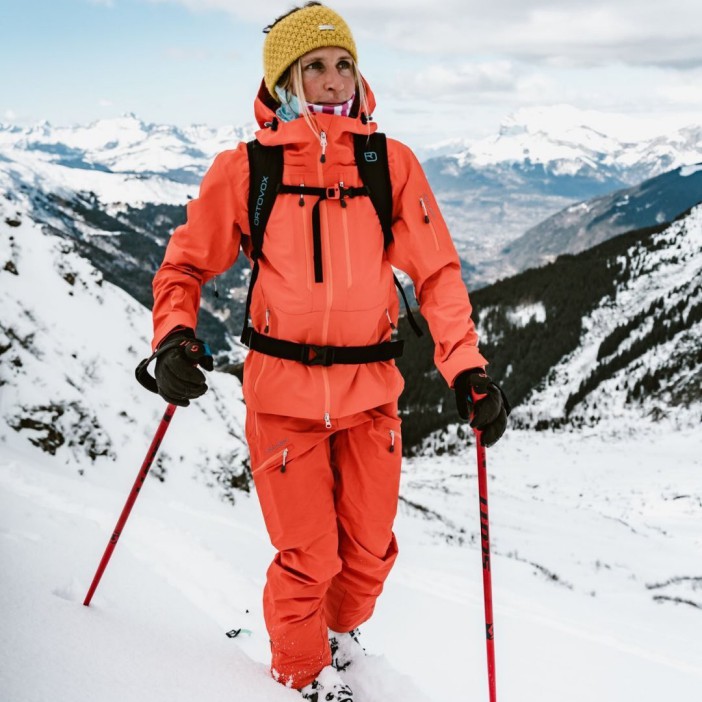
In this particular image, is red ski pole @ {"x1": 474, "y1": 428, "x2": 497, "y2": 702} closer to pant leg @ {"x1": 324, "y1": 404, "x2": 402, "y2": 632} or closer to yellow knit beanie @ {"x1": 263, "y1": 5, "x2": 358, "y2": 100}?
pant leg @ {"x1": 324, "y1": 404, "x2": 402, "y2": 632}

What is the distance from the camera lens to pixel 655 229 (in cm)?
7750

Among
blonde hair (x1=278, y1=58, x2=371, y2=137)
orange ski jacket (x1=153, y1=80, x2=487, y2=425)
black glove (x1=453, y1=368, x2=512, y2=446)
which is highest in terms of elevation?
blonde hair (x1=278, y1=58, x2=371, y2=137)

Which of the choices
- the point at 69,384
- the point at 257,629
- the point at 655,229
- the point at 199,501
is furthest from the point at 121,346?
the point at 655,229

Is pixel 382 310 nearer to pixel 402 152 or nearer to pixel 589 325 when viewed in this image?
pixel 402 152

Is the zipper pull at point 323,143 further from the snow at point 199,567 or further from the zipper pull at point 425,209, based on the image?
the snow at point 199,567

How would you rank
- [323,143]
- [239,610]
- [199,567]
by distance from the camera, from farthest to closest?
[199,567] < [239,610] < [323,143]

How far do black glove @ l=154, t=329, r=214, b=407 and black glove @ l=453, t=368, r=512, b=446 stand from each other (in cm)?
126

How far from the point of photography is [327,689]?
10.1 feet

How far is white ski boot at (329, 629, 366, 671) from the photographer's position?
3.47 meters

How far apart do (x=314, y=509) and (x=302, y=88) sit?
217cm

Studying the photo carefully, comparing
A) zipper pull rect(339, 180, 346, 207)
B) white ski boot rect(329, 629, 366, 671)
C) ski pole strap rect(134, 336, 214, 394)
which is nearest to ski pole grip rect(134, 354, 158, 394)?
ski pole strap rect(134, 336, 214, 394)

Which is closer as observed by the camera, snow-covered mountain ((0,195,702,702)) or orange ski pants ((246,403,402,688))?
snow-covered mountain ((0,195,702,702))

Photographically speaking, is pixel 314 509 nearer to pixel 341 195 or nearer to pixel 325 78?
pixel 341 195

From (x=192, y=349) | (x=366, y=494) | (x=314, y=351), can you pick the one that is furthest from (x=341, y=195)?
(x=366, y=494)
